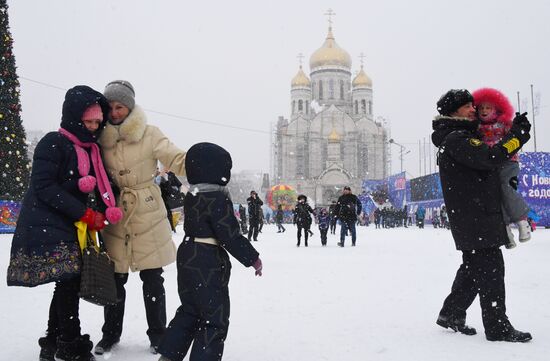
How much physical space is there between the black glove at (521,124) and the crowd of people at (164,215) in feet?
0.06

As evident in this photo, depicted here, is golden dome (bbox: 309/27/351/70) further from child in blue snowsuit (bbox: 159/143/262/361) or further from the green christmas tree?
child in blue snowsuit (bbox: 159/143/262/361)

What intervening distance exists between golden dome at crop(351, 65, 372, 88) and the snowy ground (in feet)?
217

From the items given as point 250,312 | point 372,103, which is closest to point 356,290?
point 250,312

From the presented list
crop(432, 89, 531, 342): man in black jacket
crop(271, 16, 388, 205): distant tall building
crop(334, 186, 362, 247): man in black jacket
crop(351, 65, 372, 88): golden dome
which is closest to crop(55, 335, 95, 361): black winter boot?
crop(432, 89, 531, 342): man in black jacket

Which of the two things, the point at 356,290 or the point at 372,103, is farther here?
the point at 372,103

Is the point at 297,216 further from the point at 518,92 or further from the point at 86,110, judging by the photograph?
the point at 518,92

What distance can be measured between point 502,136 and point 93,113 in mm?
2937

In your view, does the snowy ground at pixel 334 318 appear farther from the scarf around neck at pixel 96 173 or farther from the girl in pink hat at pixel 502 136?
the scarf around neck at pixel 96 173

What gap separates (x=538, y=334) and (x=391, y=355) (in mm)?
1301

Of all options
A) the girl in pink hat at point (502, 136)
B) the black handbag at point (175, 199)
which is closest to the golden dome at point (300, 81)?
the black handbag at point (175, 199)

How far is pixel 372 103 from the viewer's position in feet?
239

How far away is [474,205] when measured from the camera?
3994 mm

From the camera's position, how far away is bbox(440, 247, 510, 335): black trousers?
3865 mm

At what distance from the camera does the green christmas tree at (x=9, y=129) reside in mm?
17219
